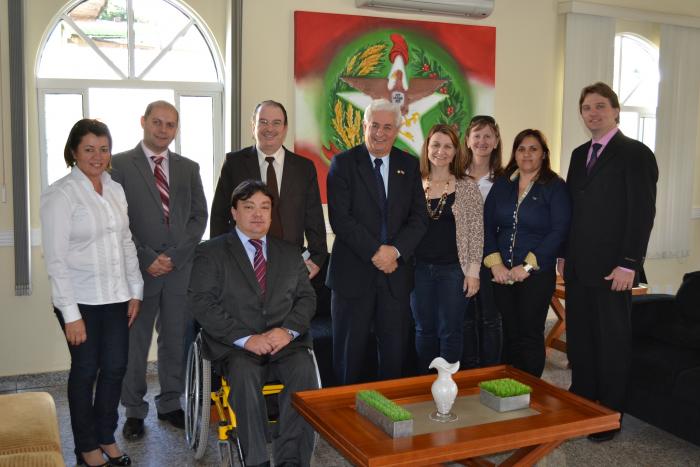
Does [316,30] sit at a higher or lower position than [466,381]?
higher

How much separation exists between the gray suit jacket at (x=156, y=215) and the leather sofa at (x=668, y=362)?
96.4 inches

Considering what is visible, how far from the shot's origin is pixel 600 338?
12.0ft

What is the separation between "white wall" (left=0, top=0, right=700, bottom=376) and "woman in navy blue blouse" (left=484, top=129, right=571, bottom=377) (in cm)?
194

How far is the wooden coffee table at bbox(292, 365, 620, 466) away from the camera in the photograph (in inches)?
91.7

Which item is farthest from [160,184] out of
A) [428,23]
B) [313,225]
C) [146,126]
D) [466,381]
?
[428,23]

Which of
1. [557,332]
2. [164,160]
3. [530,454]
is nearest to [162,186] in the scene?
[164,160]

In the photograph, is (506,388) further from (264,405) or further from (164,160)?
(164,160)

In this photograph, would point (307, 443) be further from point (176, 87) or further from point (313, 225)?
point (176, 87)

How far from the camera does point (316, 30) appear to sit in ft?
16.5

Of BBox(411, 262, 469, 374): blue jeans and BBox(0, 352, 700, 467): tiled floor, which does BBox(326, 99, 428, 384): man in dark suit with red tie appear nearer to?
BBox(411, 262, 469, 374): blue jeans

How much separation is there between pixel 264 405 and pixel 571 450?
1.60 meters

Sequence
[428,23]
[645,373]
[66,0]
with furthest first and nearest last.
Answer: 1. [428,23]
2. [66,0]
3. [645,373]

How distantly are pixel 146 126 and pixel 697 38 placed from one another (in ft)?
16.7

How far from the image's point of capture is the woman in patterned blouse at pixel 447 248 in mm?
3623
